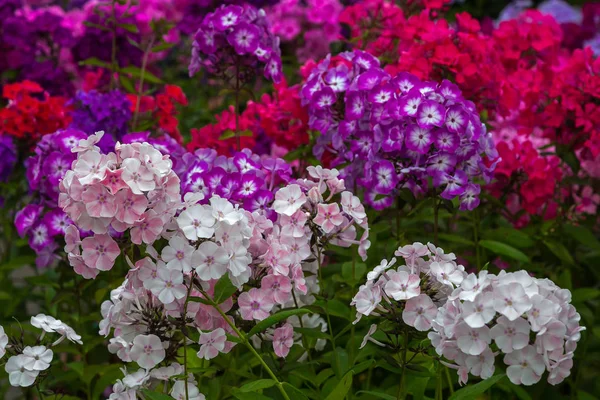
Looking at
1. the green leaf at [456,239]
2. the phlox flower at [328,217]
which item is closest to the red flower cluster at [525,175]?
the green leaf at [456,239]

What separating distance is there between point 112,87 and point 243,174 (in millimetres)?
Result: 1280

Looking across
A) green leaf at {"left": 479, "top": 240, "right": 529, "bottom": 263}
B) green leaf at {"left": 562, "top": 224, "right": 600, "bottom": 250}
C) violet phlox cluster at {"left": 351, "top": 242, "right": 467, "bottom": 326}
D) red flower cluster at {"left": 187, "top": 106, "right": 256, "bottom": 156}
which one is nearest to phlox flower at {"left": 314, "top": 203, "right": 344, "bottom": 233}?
violet phlox cluster at {"left": 351, "top": 242, "right": 467, "bottom": 326}

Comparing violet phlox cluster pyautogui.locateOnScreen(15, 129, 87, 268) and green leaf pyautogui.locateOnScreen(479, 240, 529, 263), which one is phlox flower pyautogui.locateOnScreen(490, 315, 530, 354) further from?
violet phlox cluster pyautogui.locateOnScreen(15, 129, 87, 268)

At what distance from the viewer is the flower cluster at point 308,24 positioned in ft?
12.4

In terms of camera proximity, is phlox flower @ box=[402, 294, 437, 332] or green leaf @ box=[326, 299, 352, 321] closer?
phlox flower @ box=[402, 294, 437, 332]

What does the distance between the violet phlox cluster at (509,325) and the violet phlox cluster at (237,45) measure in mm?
1244

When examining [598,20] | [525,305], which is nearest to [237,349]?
[525,305]

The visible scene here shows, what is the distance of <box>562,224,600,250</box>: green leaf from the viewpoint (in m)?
2.75

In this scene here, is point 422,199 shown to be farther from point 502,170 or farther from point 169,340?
point 169,340

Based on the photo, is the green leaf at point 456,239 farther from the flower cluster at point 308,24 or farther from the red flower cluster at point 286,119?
the flower cluster at point 308,24

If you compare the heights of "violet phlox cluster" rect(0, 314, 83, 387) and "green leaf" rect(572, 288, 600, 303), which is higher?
"violet phlox cluster" rect(0, 314, 83, 387)

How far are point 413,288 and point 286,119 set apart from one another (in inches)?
46.9

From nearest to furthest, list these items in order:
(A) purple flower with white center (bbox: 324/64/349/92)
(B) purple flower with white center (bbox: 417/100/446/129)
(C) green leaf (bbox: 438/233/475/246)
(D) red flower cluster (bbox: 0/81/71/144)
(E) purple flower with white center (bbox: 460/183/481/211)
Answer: (B) purple flower with white center (bbox: 417/100/446/129) < (E) purple flower with white center (bbox: 460/183/481/211) < (A) purple flower with white center (bbox: 324/64/349/92) < (C) green leaf (bbox: 438/233/475/246) < (D) red flower cluster (bbox: 0/81/71/144)

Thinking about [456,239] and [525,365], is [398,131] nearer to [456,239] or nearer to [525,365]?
[456,239]
